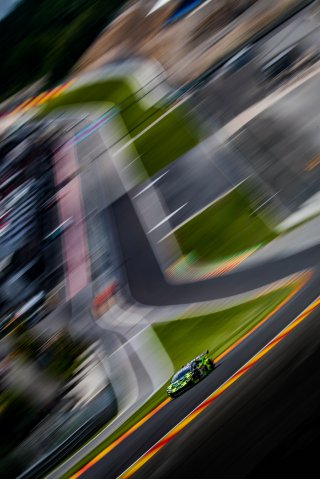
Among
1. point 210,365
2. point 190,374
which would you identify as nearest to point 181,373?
point 190,374

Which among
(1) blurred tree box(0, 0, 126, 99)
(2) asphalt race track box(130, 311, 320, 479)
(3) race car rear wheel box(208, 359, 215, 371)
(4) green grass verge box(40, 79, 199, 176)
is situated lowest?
(3) race car rear wheel box(208, 359, 215, 371)

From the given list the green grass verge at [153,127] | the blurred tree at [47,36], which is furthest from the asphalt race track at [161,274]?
the blurred tree at [47,36]

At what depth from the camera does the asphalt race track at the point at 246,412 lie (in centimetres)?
784

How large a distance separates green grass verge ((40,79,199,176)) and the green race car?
9383mm

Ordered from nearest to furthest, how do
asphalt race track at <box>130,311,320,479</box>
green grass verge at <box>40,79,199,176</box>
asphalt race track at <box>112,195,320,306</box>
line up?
asphalt race track at <box>130,311,320,479</box> < asphalt race track at <box>112,195,320,306</box> < green grass verge at <box>40,79,199,176</box>

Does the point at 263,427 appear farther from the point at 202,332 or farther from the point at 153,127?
the point at 153,127

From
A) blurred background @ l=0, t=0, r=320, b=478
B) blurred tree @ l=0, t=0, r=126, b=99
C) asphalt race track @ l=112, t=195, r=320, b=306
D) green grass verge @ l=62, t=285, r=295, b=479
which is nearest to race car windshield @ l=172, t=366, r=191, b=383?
green grass verge @ l=62, t=285, r=295, b=479

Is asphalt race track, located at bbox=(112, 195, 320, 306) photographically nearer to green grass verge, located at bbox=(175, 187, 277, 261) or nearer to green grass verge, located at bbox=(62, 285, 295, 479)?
green grass verge, located at bbox=(62, 285, 295, 479)

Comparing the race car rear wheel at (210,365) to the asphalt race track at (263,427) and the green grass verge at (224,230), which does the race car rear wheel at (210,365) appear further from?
the green grass verge at (224,230)

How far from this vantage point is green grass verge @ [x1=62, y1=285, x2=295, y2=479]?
11.0 m

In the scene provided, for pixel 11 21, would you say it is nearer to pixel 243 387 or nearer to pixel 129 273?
pixel 129 273

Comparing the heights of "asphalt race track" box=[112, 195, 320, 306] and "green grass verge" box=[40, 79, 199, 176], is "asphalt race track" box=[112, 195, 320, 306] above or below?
below

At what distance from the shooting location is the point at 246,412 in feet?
A: 28.0

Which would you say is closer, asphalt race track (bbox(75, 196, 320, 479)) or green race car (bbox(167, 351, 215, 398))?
asphalt race track (bbox(75, 196, 320, 479))
